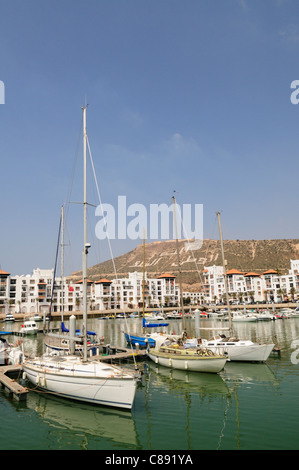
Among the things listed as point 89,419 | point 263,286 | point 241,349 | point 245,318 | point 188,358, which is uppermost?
point 263,286

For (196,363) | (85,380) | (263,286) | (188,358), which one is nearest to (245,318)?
(188,358)

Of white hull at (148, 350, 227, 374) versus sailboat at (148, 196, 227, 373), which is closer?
white hull at (148, 350, 227, 374)

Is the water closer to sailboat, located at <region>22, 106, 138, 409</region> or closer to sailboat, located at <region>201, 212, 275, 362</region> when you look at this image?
sailboat, located at <region>22, 106, 138, 409</region>

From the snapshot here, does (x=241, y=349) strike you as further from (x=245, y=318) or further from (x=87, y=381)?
(x=245, y=318)

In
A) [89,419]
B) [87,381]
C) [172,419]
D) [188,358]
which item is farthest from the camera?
[188,358]

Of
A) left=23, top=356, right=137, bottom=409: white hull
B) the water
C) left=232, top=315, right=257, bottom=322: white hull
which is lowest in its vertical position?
left=232, top=315, right=257, bottom=322: white hull

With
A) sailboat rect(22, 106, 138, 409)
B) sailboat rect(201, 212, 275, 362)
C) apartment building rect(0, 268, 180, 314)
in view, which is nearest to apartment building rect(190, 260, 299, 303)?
apartment building rect(0, 268, 180, 314)

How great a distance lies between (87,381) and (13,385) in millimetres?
7287

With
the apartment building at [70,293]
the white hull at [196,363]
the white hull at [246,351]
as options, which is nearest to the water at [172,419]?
the white hull at [196,363]

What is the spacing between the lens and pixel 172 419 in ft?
54.9

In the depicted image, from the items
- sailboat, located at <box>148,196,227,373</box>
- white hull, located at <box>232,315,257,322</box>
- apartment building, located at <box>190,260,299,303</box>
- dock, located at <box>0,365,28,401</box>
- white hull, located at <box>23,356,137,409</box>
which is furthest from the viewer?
apartment building, located at <box>190,260,299,303</box>

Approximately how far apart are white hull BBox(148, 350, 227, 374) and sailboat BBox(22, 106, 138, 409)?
1013 centimetres

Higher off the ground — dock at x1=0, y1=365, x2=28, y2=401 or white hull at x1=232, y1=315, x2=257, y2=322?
dock at x1=0, y1=365, x2=28, y2=401

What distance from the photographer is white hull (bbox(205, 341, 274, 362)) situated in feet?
99.6
